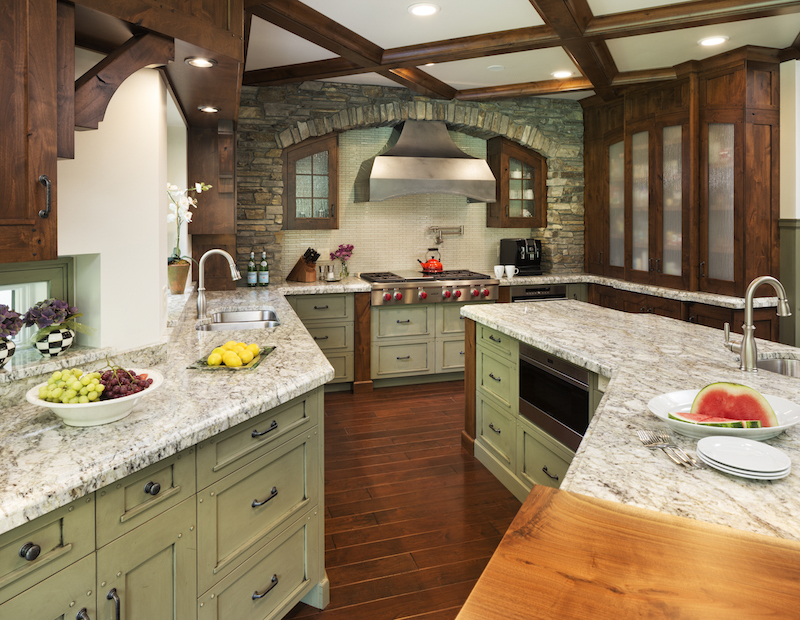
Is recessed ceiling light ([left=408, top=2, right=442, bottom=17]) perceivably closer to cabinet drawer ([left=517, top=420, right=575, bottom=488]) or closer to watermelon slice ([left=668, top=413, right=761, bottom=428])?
cabinet drawer ([left=517, top=420, right=575, bottom=488])

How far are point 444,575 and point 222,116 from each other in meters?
3.13

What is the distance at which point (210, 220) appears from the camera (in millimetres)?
4512

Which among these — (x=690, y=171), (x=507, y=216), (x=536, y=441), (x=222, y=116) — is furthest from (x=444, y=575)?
(x=507, y=216)

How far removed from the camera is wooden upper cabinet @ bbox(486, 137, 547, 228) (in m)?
6.40

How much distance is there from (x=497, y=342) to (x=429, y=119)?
10.8 ft

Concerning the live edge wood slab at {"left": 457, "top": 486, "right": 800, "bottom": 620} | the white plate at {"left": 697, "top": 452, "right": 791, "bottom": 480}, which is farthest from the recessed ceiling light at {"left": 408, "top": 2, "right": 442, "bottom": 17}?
the live edge wood slab at {"left": 457, "top": 486, "right": 800, "bottom": 620}

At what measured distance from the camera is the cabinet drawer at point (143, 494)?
1.38 meters

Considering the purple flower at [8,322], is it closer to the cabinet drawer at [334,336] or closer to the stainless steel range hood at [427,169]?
the cabinet drawer at [334,336]

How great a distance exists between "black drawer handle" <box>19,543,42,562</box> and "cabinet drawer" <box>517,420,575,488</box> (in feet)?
6.78

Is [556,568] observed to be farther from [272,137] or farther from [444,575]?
[272,137]

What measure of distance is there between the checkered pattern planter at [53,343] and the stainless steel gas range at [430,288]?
3.48 metres

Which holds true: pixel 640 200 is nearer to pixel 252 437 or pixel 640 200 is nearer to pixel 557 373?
pixel 557 373

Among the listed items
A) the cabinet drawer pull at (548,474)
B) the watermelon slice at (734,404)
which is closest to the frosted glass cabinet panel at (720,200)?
the cabinet drawer pull at (548,474)

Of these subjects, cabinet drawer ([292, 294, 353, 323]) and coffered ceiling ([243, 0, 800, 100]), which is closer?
coffered ceiling ([243, 0, 800, 100])
